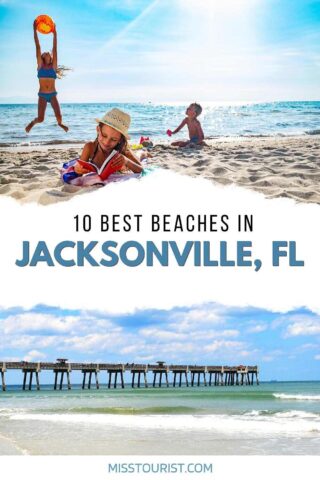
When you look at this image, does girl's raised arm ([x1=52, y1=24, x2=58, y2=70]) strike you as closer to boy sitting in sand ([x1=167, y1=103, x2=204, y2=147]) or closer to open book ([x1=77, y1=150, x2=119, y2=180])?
open book ([x1=77, y1=150, x2=119, y2=180])

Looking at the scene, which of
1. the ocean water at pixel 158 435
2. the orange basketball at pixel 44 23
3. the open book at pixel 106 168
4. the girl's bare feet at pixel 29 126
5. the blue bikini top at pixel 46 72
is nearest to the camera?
the open book at pixel 106 168

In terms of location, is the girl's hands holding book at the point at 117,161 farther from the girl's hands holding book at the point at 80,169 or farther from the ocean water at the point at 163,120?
the ocean water at the point at 163,120

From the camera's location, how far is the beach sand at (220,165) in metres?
4.71

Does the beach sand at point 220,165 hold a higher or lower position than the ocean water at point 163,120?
lower

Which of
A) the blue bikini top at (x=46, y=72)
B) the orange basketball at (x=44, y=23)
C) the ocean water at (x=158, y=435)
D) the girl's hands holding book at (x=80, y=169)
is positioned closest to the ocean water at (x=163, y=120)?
the blue bikini top at (x=46, y=72)

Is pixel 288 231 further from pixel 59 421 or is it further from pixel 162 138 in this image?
pixel 59 421

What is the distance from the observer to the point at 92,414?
930 centimetres

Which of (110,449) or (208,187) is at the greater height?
(208,187)

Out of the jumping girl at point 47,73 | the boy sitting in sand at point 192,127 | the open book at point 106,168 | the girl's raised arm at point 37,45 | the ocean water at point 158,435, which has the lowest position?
the ocean water at point 158,435

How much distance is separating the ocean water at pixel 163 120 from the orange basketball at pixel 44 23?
1.58 ft

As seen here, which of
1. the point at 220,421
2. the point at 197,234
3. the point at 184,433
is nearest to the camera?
the point at 197,234

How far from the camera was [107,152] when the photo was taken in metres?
4.54

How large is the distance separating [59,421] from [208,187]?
445 cm
